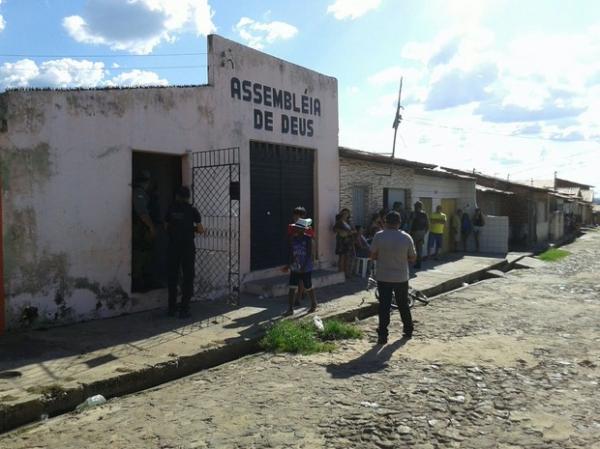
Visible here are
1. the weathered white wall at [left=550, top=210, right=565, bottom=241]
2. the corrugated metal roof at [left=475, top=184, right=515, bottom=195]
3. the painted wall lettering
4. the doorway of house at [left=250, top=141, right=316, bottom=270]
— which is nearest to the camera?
the painted wall lettering

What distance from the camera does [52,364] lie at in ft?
17.4

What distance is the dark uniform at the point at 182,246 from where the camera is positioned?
7227mm

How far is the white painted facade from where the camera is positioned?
20.6ft

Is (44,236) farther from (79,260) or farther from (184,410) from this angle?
(184,410)

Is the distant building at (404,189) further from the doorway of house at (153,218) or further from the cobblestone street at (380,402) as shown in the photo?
the cobblestone street at (380,402)

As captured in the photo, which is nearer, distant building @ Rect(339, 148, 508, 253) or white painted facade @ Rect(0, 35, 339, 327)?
white painted facade @ Rect(0, 35, 339, 327)

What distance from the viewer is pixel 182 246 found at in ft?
23.8

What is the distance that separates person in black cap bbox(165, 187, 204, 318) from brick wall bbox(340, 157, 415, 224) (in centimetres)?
556

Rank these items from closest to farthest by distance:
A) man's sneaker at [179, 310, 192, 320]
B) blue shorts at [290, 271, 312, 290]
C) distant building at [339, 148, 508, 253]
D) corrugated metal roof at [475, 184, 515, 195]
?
man's sneaker at [179, 310, 192, 320] → blue shorts at [290, 271, 312, 290] → distant building at [339, 148, 508, 253] → corrugated metal roof at [475, 184, 515, 195]

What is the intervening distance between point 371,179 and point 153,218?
22.2ft

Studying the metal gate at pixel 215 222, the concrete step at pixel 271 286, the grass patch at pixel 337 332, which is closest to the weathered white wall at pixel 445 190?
the concrete step at pixel 271 286

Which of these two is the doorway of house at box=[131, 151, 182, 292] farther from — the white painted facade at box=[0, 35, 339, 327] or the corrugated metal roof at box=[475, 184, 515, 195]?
the corrugated metal roof at box=[475, 184, 515, 195]

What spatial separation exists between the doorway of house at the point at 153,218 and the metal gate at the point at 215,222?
37 centimetres

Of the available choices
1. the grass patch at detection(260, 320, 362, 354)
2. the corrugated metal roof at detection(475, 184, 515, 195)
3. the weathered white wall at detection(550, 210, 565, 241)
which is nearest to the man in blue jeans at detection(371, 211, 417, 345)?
the grass patch at detection(260, 320, 362, 354)
